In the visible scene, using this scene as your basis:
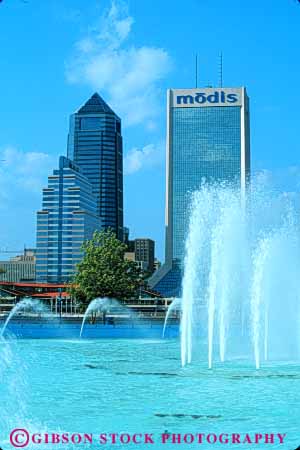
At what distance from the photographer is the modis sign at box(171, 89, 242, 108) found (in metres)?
107

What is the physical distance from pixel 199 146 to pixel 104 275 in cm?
7128

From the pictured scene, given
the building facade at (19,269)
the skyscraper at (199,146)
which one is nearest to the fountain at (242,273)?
the skyscraper at (199,146)

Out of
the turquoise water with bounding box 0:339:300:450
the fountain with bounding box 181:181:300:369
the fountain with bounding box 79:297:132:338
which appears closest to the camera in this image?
the turquoise water with bounding box 0:339:300:450

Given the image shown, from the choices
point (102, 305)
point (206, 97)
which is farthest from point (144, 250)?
point (102, 305)

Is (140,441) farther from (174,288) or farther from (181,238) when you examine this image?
(181,238)

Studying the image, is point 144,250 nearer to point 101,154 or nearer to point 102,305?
point 101,154

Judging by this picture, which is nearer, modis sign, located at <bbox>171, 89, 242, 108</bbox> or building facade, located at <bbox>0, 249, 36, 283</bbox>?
modis sign, located at <bbox>171, 89, 242, 108</bbox>

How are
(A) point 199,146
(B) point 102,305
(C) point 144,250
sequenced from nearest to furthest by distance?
1. (B) point 102,305
2. (A) point 199,146
3. (C) point 144,250

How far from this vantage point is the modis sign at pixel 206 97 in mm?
→ 107438

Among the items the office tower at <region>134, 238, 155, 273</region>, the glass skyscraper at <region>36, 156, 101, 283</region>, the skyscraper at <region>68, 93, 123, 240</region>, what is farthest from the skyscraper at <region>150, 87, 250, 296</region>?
the office tower at <region>134, 238, 155, 273</region>

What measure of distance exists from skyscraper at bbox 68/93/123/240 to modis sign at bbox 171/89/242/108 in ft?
141

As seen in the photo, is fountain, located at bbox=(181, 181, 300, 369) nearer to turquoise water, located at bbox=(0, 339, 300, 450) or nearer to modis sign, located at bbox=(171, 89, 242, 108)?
turquoise water, located at bbox=(0, 339, 300, 450)

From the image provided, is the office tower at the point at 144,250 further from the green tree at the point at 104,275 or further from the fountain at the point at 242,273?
the fountain at the point at 242,273

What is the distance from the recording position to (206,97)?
108 meters
